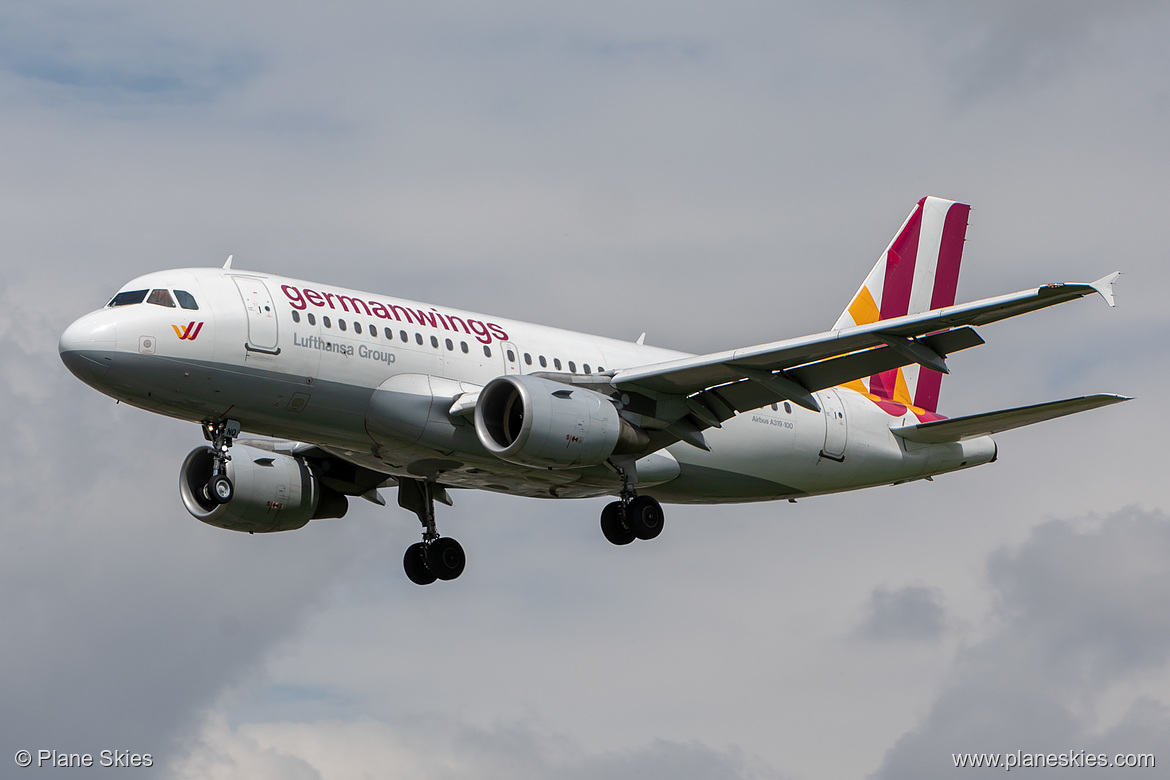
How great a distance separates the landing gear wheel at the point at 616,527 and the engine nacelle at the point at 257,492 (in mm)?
7686

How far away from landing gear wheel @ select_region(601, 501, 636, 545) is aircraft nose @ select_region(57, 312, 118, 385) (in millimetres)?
11674

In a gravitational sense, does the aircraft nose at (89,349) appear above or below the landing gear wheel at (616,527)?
above

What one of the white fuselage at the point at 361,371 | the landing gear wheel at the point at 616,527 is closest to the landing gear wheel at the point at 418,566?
the white fuselage at the point at 361,371

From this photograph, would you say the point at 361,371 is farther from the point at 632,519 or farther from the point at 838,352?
the point at 838,352

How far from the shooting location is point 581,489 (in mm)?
37062

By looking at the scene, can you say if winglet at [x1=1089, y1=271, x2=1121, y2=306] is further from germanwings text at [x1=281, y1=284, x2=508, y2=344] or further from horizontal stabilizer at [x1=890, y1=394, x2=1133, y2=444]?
germanwings text at [x1=281, y1=284, x2=508, y2=344]

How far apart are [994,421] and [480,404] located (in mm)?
12597

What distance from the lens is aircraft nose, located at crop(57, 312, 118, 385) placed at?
30.6 metres

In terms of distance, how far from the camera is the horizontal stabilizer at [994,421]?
33812 millimetres

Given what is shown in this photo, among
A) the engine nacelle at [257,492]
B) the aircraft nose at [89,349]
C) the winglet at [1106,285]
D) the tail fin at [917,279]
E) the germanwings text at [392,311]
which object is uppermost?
the tail fin at [917,279]

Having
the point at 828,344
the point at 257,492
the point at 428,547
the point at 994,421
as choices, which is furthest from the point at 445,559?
the point at 994,421

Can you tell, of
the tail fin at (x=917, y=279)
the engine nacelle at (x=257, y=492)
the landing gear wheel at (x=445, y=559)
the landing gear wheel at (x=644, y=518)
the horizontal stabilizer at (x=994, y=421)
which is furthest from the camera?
the tail fin at (x=917, y=279)

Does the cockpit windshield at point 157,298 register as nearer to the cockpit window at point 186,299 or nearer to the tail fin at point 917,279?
the cockpit window at point 186,299

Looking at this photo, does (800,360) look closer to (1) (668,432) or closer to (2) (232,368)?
(1) (668,432)
